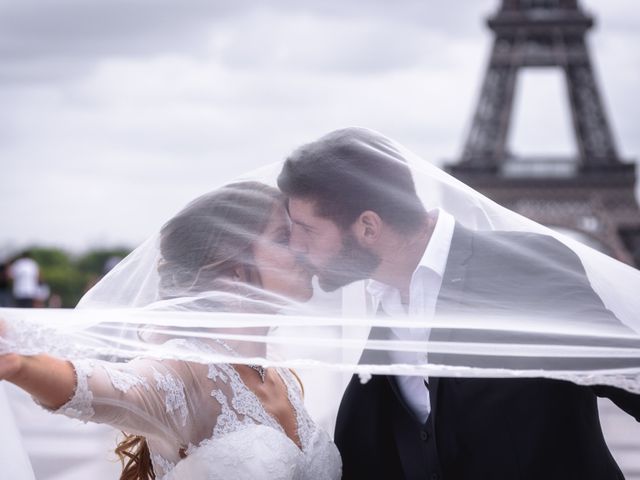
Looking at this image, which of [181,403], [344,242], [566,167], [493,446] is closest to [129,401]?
[181,403]

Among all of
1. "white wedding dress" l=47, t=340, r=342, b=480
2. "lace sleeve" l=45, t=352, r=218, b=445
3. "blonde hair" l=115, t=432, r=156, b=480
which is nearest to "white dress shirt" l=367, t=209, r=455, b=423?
"white wedding dress" l=47, t=340, r=342, b=480

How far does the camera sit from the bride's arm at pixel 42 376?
1.64 meters

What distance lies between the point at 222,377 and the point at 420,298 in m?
0.54

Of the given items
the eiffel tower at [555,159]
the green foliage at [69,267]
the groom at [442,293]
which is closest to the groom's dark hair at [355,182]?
the groom at [442,293]

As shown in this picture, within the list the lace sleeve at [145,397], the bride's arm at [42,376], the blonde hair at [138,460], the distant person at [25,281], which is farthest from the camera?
the distant person at [25,281]

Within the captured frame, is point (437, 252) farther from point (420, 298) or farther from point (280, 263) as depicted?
point (280, 263)

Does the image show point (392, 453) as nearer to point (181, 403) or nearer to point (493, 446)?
point (493, 446)

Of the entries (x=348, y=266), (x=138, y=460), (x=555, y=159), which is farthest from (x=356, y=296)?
(x=555, y=159)

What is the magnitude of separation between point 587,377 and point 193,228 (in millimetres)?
1027

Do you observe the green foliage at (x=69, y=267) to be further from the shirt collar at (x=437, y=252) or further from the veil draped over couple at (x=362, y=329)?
the shirt collar at (x=437, y=252)

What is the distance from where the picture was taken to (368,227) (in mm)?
2254

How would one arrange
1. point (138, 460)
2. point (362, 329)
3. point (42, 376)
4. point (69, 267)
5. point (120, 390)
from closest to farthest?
1. point (42, 376)
2. point (120, 390)
3. point (362, 329)
4. point (138, 460)
5. point (69, 267)

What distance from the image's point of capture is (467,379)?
7.09ft

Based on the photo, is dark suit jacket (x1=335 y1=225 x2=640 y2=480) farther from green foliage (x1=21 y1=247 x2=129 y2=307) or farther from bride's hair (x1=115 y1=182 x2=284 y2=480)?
green foliage (x1=21 y1=247 x2=129 y2=307)
